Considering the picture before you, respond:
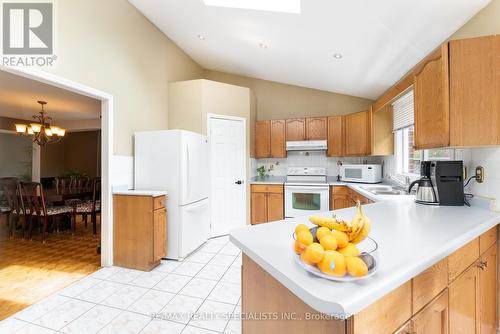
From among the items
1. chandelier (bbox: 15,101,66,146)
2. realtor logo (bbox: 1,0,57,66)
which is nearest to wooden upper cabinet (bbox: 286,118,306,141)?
realtor logo (bbox: 1,0,57,66)

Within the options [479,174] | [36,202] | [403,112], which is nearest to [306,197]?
[403,112]

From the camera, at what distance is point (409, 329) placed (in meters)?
0.82

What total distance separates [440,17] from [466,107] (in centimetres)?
87

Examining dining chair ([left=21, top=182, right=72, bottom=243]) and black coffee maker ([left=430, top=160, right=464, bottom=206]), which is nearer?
black coffee maker ([left=430, top=160, right=464, bottom=206])

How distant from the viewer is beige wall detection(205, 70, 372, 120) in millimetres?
4332

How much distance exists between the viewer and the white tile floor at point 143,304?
1644mm

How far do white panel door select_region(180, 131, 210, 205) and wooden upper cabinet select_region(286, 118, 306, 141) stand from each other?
1.66 m

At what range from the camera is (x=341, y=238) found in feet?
2.25

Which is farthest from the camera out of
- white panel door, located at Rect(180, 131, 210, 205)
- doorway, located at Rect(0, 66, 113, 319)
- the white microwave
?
the white microwave

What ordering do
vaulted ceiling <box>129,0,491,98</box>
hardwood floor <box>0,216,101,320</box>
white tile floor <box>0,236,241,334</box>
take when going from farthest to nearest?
hardwood floor <box>0,216,101,320</box> < vaulted ceiling <box>129,0,491,98</box> < white tile floor <box>0,236,241,334</box>

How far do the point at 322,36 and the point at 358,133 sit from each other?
6.03 feet

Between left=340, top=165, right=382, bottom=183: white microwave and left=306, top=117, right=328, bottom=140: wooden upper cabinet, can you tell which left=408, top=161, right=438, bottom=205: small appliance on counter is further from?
left=306, top=117, right=328, bottom=140: wooden upper cabinet

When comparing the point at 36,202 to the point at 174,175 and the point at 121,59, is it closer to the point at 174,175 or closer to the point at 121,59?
the point at 174,175

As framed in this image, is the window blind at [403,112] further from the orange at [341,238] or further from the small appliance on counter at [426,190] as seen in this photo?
the orange at [341,238]
